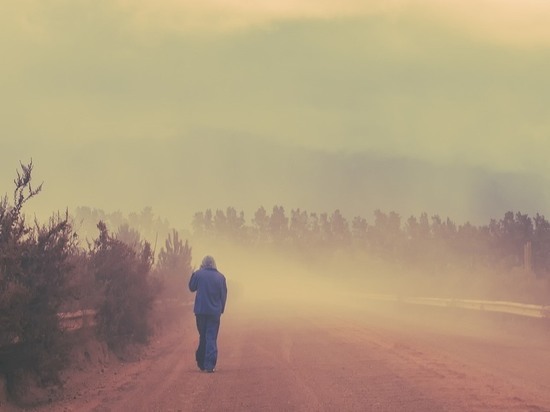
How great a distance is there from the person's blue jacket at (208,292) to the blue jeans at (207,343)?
0.14 m

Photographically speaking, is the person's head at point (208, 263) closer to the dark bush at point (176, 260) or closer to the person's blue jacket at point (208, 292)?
the person's blue jacket at point (208, 292)

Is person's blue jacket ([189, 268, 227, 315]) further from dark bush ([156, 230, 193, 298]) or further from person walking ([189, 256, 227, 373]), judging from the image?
dark bush ([156, 230, 193, 298])

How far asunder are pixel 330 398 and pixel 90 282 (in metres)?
8.43

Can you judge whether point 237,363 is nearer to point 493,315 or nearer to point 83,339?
point 83,339

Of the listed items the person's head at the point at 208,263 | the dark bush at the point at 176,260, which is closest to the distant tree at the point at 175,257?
the dark bush at the point at 176,260

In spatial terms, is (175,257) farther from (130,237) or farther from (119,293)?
(119,293)

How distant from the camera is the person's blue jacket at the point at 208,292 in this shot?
15555 mm

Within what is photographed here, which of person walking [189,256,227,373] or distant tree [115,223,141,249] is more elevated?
distant tree [115,223,141,249]

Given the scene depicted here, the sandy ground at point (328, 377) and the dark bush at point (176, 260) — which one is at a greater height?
the dark bush at point (176, 260)

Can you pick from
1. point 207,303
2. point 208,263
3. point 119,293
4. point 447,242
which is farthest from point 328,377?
point 447,242

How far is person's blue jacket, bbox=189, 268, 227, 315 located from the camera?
51.0 ft

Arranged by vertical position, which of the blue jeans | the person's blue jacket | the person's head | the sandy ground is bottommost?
the sandy ground

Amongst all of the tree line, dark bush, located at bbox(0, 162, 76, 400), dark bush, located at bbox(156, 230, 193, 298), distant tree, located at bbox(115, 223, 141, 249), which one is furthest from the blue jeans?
the tree line

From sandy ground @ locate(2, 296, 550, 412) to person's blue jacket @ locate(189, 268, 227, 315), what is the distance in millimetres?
1098
